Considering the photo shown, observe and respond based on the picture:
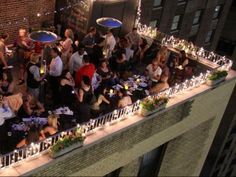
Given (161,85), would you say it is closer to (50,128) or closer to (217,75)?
(217,75)

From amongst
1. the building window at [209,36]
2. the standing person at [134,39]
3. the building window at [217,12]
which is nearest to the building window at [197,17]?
the building window at [217,12]

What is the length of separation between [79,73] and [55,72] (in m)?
0.96

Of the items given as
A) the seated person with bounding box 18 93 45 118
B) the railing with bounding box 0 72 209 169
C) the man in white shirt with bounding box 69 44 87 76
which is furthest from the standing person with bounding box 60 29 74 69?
the railing with bounding box 0 72 209 169

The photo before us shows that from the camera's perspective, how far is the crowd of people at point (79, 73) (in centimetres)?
1470

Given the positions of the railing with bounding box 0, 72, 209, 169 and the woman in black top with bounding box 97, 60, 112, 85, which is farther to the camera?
the woman in black top with bounding box 97, 60, 112, 85

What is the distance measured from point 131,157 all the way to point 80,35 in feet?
24.6

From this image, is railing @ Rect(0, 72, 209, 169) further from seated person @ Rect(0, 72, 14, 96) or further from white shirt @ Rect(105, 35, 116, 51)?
white shirt @ Rect(105, 35, 116, 51)

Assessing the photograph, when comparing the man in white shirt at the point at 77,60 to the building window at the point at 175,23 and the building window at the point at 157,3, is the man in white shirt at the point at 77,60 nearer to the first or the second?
the building window at the point at 157,3

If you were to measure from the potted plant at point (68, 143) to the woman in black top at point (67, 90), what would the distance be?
2107 millimetres

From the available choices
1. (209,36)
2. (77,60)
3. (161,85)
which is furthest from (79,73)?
(209,36)

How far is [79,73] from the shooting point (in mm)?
15375

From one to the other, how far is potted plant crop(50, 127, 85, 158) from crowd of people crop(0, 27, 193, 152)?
0.79 meters

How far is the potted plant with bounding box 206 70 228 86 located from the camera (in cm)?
1862

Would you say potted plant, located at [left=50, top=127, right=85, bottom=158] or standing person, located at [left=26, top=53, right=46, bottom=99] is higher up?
standing person, located at [left=26, top=53, right=46, bottom=99]
